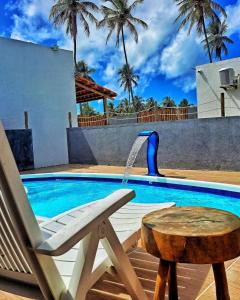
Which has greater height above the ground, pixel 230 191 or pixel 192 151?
pixel 192 151

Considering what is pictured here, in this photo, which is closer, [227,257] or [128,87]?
[227,257]

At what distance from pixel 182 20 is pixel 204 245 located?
23.9 m

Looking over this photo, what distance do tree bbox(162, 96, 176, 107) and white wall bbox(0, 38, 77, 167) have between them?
80.1 ft

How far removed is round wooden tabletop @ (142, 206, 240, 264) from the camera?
1.14 m

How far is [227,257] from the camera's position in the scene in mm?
1157

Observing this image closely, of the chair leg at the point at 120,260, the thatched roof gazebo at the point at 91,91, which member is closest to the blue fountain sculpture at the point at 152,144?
the chair leg at the point at 120,260

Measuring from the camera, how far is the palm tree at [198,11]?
834 inches

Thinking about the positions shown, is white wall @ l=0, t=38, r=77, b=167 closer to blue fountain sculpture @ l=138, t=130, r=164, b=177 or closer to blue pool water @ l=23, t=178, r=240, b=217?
blue pool water @ l=23, t=178, r=240, b=217

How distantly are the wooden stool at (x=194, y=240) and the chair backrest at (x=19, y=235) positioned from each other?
0.42 meters

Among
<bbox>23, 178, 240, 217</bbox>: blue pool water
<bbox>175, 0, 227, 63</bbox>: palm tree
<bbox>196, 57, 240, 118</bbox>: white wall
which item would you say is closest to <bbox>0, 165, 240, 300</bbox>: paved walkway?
<bbox>23, 178, 240, 217</bbox>: blue pool water

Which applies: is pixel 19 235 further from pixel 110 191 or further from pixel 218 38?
pixel 218 38

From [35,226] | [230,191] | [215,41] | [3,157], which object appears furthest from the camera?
[215,41]

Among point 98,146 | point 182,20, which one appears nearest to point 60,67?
point 98,146

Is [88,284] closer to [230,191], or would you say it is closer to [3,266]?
[3,266]
